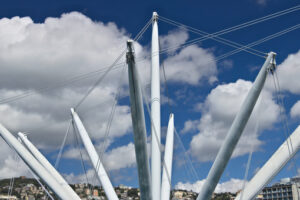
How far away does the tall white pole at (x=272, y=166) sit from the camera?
23312mm

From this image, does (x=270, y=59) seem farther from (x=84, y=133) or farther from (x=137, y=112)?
(x=84, y=133)

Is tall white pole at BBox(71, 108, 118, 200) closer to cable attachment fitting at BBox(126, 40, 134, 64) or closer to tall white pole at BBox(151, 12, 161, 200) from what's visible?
tall white pole at BBox(151, 12, 161, 200)

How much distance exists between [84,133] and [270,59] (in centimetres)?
1960

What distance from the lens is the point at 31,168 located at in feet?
87.0

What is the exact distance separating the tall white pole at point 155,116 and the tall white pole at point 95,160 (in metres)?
7.68

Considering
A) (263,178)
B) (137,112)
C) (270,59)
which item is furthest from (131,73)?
(263,178)

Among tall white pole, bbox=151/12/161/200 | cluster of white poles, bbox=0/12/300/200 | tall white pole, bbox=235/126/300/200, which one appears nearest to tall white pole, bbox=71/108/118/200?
cluster of white poles, bbox=0/12/300/200

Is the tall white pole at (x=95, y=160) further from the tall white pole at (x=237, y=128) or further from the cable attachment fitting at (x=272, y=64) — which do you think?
the cable attachment fitting at (x=272, y=64)

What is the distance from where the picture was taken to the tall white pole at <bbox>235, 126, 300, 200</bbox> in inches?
918

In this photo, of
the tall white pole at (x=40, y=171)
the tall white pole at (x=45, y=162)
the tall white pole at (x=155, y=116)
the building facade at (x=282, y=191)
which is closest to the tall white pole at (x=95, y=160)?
the tall white pole at (x=45, y=162)

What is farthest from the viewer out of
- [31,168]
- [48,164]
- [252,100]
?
[48,164]

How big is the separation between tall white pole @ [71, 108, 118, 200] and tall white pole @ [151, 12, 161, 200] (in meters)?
7.68

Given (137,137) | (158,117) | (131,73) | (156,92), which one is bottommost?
(137,137)

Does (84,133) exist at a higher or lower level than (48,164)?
higher
